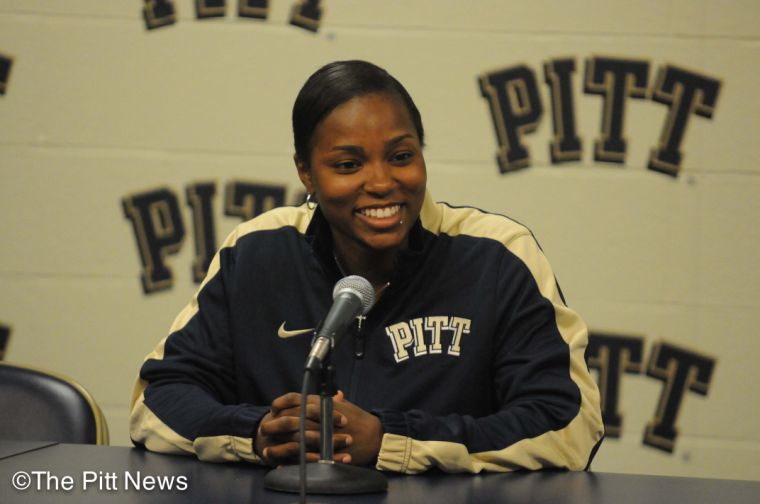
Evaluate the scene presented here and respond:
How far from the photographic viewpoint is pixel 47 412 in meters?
1.92

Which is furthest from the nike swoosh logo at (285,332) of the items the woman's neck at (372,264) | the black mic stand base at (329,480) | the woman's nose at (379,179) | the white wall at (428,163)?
the white wall at (428,163)

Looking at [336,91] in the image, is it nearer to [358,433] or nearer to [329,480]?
[358,433]

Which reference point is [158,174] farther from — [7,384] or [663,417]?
[663,417]

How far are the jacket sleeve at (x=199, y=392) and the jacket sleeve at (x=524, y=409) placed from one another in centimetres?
24

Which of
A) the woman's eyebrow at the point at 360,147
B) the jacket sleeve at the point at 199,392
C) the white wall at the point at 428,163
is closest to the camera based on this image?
the jacket sleeve at the point at 199,392

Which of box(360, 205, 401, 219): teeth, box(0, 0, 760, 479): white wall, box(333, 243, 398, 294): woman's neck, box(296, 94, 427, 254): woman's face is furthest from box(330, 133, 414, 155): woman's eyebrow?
box(0, 0, 760, 479): white wall

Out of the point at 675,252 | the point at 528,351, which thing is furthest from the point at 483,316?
the point at 675,252

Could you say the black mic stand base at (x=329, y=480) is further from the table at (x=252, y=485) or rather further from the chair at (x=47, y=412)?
the chair at (x=47, y=412)

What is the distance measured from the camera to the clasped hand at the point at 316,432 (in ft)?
4.97

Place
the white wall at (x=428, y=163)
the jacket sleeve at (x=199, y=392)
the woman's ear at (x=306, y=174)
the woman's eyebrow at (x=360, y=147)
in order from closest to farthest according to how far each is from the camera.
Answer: the jacket sleeve at (x=199, y=392) < the woman's eyebrow at (x=360, y=147) < the woman's ear at (x=306, y=174) < the white wall at (x=428, y=163)

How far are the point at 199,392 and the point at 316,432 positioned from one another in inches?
13.9

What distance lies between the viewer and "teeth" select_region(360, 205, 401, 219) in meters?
1.82

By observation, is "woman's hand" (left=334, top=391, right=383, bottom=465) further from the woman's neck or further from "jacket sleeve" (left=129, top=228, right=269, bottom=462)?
the woman's neck

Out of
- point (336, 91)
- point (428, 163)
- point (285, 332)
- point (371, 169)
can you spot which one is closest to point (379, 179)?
point (371, 169)
